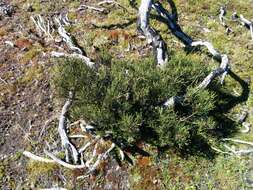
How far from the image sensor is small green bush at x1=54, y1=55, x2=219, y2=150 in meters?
9.99

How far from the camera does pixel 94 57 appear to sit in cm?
1269

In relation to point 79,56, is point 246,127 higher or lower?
lower

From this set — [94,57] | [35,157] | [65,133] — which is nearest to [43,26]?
[94,57]

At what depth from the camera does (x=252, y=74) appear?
12406mm

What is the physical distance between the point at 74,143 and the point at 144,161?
1.56 m

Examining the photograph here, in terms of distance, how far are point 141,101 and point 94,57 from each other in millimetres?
2938

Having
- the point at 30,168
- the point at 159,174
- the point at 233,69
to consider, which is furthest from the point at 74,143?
the point at 233,69

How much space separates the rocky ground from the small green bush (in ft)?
1.95

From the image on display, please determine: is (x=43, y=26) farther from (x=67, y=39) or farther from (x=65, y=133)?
(x=65, y=133)

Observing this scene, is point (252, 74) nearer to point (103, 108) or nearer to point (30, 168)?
point (103, 108)

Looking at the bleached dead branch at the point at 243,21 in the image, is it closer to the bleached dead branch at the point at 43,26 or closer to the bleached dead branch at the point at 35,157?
the bleached dead branch at the point at 43,26

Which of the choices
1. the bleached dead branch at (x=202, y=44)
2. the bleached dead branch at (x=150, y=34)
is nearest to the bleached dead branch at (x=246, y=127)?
the bleached dead branch at (x=202, y=44)

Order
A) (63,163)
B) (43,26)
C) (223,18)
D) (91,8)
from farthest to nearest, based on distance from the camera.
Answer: (91,8), (223,18), (43,26), (63,163)

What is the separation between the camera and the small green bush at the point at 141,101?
9992mm
